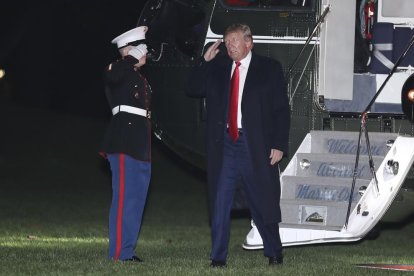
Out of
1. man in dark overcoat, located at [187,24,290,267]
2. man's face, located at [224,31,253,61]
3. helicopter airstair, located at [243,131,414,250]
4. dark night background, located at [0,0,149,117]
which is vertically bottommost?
dark night background, located at [0,0,149,117]

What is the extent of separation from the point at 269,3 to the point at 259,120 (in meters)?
2.47

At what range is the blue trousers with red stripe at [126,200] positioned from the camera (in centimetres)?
994

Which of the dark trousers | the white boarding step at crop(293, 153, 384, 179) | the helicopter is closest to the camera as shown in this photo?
the dark trousers

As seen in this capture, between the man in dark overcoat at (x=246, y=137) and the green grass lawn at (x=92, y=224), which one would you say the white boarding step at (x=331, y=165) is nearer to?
the green grass lawn at (x=92, y=224)

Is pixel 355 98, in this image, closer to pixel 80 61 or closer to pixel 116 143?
pixel 116 143

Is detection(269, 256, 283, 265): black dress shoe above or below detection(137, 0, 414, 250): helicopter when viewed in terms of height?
below

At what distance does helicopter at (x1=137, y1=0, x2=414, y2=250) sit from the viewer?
10539 millimetres

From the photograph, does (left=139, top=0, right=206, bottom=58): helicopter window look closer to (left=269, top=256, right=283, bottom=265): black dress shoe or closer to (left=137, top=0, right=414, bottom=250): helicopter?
(left=137, top=0, right=414, bottom=250): helicopter

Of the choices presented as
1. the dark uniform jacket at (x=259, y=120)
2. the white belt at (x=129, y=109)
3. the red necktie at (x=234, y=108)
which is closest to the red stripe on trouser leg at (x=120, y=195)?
the white belt at (x=129, y=109)

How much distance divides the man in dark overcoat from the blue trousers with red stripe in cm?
61

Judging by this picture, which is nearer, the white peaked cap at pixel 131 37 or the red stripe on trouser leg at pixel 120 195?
the red stripe on trouser leg at pixel 120 195

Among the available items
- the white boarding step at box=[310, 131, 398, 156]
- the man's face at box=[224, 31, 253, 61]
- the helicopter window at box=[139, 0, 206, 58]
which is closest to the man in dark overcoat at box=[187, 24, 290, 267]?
the man's face at box=[224, 31, 253, 61]

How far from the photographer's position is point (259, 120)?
966cm

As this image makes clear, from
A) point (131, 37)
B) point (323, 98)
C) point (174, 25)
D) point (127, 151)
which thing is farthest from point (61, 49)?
point (127, 151)
